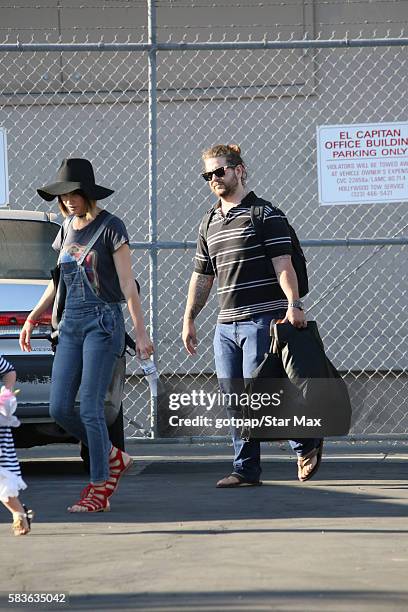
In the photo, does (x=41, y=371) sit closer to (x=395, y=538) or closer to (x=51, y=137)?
(x=395, y=538)

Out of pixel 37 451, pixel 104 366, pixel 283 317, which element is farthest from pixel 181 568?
pixel 37 451

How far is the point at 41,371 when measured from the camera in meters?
7.71

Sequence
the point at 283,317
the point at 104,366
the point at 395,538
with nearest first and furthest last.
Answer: the point at 395,538, the point at 104,366, the point at 283,317

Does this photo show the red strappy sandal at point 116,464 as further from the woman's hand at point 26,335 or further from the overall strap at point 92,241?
the overall strap at point 92,241

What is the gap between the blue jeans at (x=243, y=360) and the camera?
23.7ft

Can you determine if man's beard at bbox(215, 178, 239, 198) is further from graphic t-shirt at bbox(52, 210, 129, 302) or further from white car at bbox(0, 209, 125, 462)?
white car at bbox(0, 209, 125, 462)

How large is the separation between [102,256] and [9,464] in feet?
4.22

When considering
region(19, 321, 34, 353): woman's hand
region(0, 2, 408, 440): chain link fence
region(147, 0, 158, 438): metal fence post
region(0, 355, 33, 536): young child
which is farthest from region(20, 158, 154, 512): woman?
region(0, 2, 408, 440): chain link fence

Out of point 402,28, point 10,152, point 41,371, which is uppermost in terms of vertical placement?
point 402,28

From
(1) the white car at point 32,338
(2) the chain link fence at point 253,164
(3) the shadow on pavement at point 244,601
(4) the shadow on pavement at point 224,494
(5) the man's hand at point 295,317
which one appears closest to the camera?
(3) the shadow on pavement at point 244,601

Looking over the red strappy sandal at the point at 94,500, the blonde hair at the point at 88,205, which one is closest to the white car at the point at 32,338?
the red strappy sandal at the point at 94,500

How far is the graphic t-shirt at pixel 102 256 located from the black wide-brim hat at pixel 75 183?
147 millimetres

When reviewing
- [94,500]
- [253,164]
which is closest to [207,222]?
[94,500]

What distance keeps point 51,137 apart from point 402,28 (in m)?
3.62
